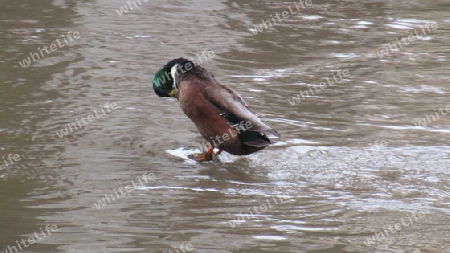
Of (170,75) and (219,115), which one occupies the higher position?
(170,75)

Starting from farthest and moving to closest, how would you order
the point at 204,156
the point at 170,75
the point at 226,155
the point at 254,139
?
the point at 226,155 < the point at 170,75 < the point at 204,156 < the point at 254,139

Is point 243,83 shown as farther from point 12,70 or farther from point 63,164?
point 63,164

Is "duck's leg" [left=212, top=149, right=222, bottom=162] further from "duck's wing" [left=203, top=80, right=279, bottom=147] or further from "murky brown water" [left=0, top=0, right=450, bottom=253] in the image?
"duck's wing" [left=203, top=80, right=279, bottom=147]

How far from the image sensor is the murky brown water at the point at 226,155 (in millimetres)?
5410

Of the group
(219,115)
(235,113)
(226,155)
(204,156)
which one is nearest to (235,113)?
(235,113)

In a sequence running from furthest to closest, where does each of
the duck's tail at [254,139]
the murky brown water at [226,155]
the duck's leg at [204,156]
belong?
the duck's leg at [204,156] → the duck's tail at [254,139] → the murky brown water at [226,155]

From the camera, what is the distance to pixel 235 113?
697 cm

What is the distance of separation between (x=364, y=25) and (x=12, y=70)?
5345mm

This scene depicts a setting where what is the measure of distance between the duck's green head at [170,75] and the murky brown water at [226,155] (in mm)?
501

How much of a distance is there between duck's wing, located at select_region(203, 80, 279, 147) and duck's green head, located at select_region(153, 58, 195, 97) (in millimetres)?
339

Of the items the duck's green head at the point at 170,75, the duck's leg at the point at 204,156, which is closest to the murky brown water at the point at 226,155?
the duck's leg at the point at 204,156

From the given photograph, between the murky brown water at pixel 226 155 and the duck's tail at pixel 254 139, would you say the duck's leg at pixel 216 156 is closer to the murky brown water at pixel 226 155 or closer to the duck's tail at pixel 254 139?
the murky brown water at pixel 226 155

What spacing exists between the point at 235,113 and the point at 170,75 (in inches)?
29.8

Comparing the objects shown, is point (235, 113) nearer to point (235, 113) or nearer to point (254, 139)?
point (235, 113)
